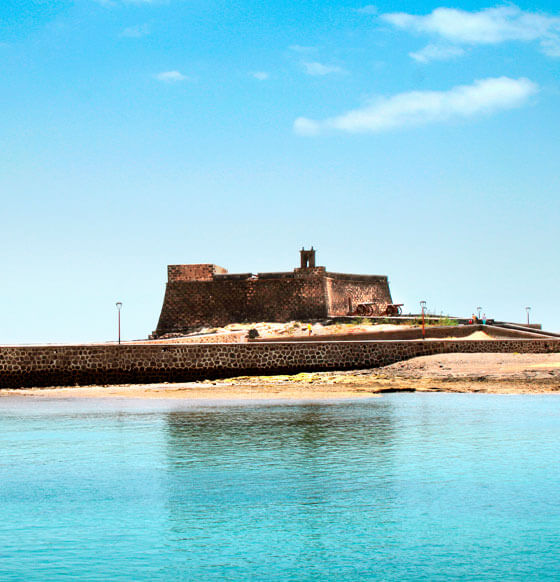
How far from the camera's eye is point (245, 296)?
49.1 m

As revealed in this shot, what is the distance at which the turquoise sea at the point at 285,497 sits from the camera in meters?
8.95

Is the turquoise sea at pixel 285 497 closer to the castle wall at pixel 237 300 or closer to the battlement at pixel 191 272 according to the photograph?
the castle wall at pixel 237 300

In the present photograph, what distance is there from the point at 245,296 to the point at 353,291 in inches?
293

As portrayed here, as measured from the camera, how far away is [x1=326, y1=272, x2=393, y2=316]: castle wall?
49125mm

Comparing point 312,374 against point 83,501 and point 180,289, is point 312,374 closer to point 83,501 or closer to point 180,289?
point 83,501

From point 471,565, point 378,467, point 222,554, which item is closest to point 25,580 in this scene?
point 222,554

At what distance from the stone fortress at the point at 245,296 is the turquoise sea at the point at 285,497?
28106 millimetres

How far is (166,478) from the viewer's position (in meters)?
13.2

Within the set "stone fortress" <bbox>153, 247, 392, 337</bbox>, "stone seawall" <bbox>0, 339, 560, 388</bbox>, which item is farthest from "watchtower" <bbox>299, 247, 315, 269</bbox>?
"stone seawall" <bbox>0, 339, 560, 388</bbox>

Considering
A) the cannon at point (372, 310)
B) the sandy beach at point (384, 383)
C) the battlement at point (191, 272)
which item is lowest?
the sandy beach at point (384, 383)

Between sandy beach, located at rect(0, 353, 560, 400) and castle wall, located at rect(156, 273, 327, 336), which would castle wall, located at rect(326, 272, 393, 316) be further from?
sandy beach, located at rect(0, 353, 560, 400)

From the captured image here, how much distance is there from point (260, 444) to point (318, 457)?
1751 millimetres

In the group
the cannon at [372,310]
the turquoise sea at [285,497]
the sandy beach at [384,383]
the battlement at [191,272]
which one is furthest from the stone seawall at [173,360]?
the battlement at [191,272]

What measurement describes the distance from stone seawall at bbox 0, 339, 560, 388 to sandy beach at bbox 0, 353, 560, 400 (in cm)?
41
